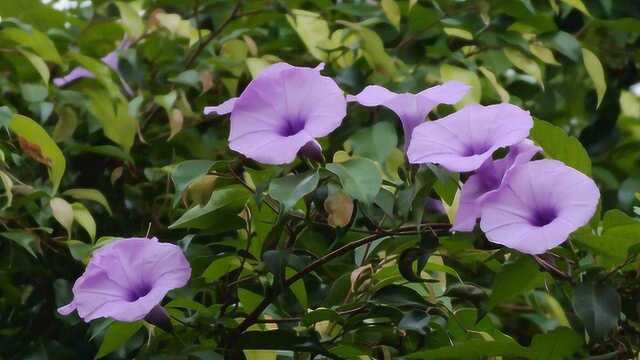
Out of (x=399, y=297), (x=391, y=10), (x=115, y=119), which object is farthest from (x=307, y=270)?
(x=391, y=10)

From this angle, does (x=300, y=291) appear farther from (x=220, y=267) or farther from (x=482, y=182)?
(x=482, y=182)

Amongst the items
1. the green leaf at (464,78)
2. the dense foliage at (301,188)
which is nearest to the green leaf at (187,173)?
the dense foliage at (301,188)

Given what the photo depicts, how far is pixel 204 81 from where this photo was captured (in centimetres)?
155

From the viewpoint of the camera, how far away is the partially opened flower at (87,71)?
1599 millimetres

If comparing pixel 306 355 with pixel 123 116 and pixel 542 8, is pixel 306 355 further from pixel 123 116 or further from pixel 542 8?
pixel 542 8

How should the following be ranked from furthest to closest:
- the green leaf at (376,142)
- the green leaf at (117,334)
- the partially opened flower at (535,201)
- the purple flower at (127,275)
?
the green leaf at (376,142), the green leaf at (117,334), the purple flower at (127,275), the partially opened flower at (535,201)

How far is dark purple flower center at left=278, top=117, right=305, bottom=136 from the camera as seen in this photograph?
3.15ft

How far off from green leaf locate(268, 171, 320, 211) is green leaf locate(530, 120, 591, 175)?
221 millimetres

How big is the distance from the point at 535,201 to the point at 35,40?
0.83 metres

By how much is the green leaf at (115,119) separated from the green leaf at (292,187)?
54cm

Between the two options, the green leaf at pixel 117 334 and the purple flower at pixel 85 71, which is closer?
the green leaf at pixel 117 334

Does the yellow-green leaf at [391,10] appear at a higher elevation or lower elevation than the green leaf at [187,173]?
lower

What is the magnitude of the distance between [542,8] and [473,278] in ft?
1.70

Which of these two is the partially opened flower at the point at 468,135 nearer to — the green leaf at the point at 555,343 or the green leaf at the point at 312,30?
the green leaf at the point at 555,343
